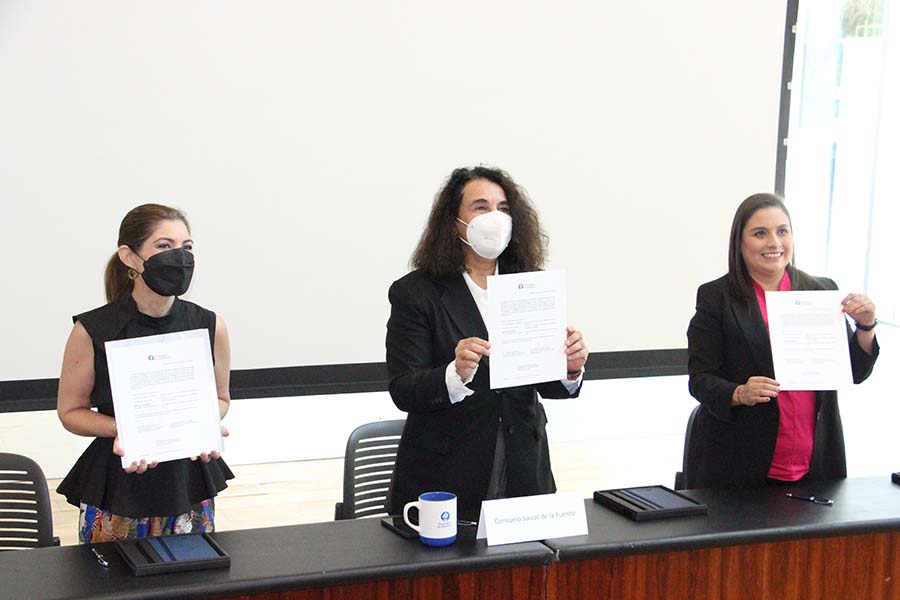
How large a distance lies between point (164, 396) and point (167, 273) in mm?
319

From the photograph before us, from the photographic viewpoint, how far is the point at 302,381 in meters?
5.17

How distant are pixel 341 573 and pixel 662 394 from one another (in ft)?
15.4

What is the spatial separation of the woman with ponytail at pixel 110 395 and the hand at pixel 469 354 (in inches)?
24.9

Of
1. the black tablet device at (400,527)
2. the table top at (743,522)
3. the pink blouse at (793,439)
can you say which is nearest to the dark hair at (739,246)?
the pink blouse at (793,439)

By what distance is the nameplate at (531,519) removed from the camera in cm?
231

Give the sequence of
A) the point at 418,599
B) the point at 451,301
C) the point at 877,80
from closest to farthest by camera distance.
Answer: the point at 418,599 → the point at 451,301 → the point at 877,80

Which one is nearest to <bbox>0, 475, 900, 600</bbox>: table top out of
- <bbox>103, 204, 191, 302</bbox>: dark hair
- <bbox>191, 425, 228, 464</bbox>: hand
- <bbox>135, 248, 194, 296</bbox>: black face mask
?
<bbox>191, 425, 228, 464</bbox>: hand

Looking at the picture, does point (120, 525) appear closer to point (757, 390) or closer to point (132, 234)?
point (132, 234)

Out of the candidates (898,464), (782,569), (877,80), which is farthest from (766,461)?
(877,80)

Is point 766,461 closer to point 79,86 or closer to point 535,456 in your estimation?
point 535,456

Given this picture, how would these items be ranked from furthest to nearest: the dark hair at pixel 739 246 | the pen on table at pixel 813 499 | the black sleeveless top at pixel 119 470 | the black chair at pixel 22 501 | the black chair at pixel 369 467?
1. the black chair at pixel 369 467
2. the dark hair at pixel 739 246
3. the black chair at pixel 22 501
4. the pen on table at pixel 813 499
5. the black sleeveless top at pixel 119 470

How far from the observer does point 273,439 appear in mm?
5957

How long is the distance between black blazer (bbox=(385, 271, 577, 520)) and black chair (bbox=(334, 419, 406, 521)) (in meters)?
0.50

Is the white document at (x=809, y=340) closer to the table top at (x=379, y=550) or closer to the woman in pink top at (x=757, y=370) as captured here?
the woman in pink top at (x=757, y=370)
